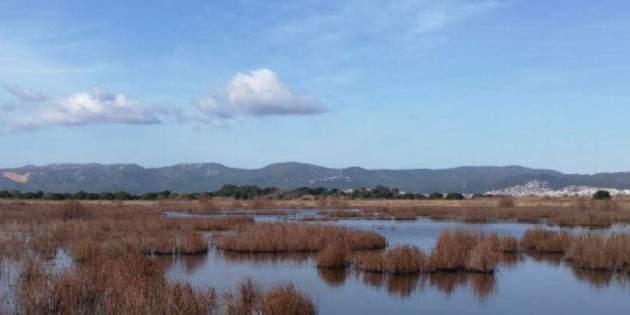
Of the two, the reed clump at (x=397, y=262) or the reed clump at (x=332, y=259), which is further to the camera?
the reed clump at (x=332, y=259)

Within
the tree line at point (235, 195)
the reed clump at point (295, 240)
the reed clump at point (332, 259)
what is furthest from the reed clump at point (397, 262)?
the tree line at point (235, 195)

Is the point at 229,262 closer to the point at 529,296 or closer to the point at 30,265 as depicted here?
the point at 30,265

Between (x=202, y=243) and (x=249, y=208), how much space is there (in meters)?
41.2

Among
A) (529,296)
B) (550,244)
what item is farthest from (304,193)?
(529,296)

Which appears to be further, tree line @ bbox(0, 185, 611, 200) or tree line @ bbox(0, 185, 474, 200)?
tree line @ bbox(0, 185, 474, 200)

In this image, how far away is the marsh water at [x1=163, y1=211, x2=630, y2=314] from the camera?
1750 cm

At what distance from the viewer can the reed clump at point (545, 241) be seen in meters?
28.2

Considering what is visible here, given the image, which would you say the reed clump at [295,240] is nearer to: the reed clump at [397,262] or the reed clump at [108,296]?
the reed clump at [397,262]

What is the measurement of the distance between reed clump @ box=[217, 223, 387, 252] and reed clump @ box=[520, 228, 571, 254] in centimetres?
621

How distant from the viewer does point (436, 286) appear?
Answer: 2025 cm

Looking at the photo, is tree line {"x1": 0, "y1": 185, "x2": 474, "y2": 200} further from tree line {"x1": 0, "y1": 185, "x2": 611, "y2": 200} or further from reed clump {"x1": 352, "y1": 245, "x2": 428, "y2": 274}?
reed clump {"x1": 352, "y1": 245, "x2": 428, "y2": 274}

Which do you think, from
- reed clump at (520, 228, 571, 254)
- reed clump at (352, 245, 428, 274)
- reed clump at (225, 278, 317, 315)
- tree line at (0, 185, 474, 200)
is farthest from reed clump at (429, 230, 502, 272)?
tree line at (0, 185, 474, 200)

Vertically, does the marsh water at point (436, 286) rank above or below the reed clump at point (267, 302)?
below

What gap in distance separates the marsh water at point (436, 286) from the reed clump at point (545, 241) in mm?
1799
